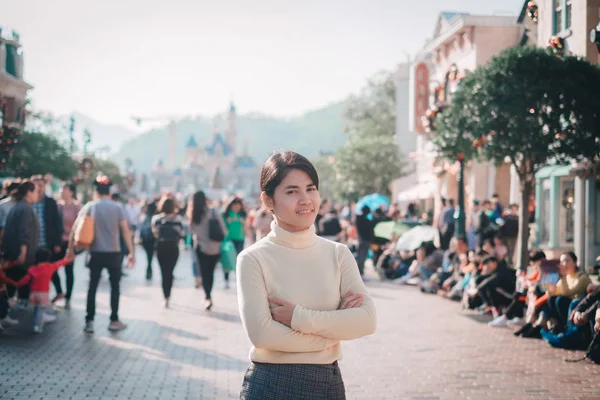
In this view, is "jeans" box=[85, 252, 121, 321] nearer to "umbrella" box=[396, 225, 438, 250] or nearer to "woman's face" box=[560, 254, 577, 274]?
"woman's face" box=[560, 254, 577, 274]

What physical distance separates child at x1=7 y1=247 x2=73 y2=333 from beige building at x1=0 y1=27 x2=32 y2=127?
1540 inches

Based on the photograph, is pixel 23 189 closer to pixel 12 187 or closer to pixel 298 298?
pixel 12 187

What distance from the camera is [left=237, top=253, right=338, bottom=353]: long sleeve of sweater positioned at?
334 centimetres

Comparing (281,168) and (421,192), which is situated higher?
(421,192)

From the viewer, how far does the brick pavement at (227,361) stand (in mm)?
7473

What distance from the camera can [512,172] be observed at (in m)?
33.0

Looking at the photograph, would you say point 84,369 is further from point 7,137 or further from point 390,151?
point 390,151

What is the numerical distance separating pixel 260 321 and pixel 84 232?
311 inches

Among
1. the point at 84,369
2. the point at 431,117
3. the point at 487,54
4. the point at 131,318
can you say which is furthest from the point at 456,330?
the point at 487,54

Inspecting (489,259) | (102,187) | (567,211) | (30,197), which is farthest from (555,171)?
(30,197)

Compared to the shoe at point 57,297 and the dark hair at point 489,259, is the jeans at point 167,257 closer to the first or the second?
the shoe at point 57,297

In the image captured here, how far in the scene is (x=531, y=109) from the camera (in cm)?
1714

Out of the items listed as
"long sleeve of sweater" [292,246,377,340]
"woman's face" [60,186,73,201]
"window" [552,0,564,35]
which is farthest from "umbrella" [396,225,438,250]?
"long sleeve of sweater" [292,246,377,340]

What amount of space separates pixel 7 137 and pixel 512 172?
17977mm
